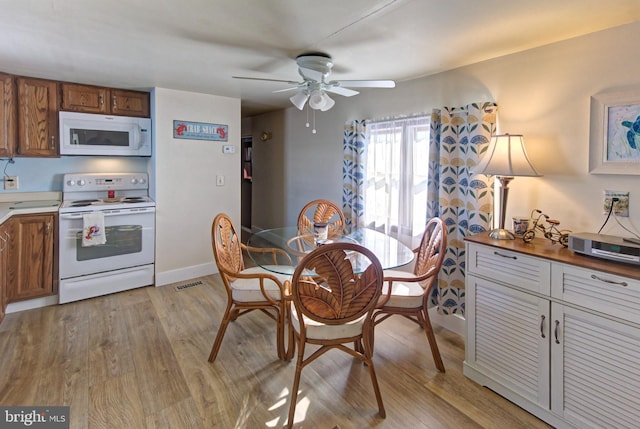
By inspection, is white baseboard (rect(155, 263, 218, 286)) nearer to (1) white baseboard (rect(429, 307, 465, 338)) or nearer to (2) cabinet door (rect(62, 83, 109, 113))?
(2) cabinet door (rect(62, 83, 109, 113))

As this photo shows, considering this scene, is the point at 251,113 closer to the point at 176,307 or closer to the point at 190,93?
the point at 190,93

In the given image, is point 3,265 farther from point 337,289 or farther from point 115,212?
point 337,289

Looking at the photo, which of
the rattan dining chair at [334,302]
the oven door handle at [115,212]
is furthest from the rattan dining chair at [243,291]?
the oven door handle at [115,212]

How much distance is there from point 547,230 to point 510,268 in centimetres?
53

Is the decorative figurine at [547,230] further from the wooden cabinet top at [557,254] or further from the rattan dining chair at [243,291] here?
the rattan dining chair at [243,291]

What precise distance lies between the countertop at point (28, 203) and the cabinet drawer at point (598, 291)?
13.1ft

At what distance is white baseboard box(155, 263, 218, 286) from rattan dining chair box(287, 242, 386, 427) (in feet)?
8.38

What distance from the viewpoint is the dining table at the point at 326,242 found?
2289 mm

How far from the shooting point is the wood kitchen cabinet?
9.81ft

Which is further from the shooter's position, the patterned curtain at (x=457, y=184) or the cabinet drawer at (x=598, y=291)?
the patterned curtain at (x=457, y=184)

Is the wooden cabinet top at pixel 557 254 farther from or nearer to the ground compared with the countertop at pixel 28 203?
nearer to the ground

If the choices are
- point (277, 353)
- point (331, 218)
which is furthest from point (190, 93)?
point (277, 353)

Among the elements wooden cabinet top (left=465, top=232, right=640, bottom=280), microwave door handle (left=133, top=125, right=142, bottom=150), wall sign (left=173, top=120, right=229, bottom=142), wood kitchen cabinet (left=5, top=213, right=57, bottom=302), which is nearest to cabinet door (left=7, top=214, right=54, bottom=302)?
wood kitchen cabinet (left=5, top=213, right=57, bottom=302)

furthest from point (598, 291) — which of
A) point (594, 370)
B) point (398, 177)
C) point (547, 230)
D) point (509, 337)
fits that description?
point (398, 177)
